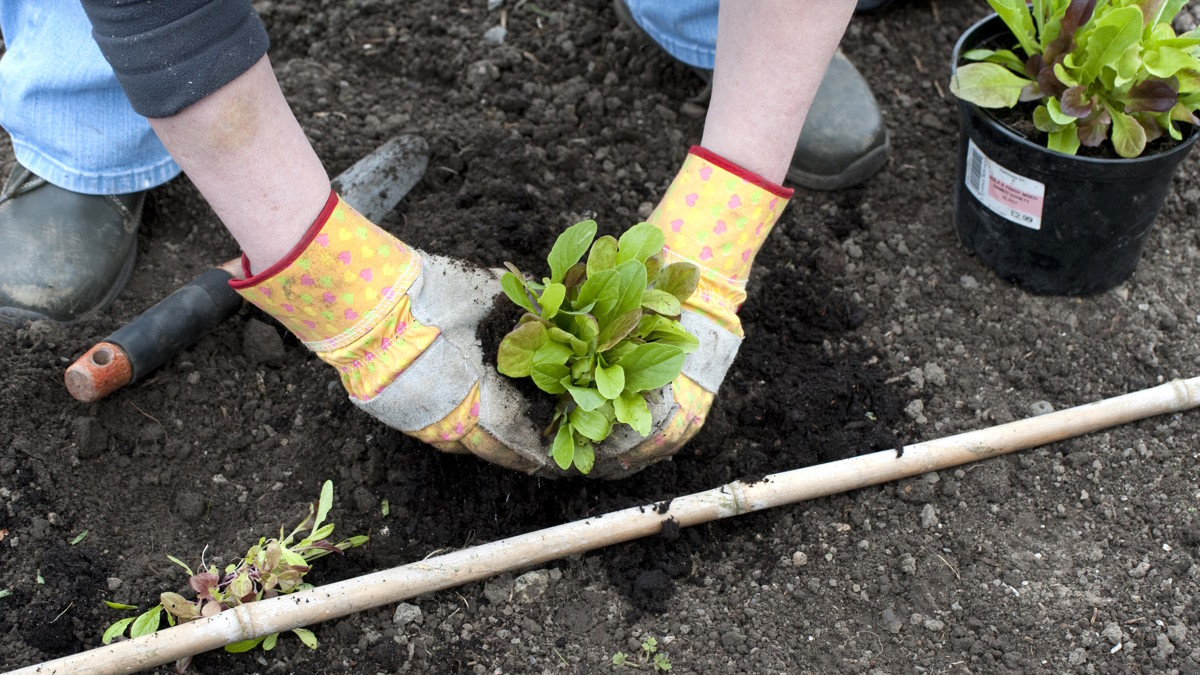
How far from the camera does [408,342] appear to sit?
183 cm

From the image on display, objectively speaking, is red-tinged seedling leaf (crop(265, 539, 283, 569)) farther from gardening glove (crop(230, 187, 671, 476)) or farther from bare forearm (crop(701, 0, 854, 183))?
bare forearm (crop(701, 0, 854, 183))

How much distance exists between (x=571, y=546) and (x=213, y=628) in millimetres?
638

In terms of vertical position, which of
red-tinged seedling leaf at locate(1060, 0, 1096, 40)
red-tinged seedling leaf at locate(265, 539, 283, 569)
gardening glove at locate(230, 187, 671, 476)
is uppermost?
red-tinged seedling leaf at locate(1060, 0, 1096, 40)

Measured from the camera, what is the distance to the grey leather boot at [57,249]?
227cm

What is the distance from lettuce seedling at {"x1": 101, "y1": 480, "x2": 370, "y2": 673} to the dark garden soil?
0.05 meters

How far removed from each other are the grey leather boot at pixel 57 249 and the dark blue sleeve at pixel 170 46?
36.1 inches

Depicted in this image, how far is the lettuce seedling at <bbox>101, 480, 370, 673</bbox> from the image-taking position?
1.79 metres

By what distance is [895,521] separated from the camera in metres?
2.02

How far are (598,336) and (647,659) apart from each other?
0.61 m

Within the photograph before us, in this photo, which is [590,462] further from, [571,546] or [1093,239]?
[1093,239]

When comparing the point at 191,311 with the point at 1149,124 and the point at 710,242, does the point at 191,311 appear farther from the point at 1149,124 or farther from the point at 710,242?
the point at 1149,124

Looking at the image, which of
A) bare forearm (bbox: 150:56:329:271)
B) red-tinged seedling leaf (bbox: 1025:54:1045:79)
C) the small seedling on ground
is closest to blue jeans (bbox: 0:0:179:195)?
bare forearm (bbox: 150:56:329:271)

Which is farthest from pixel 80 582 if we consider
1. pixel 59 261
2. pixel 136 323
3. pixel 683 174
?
pixel 683 174

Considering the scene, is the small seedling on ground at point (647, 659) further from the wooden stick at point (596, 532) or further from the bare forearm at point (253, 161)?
the bare forearm at point (253, 161)
